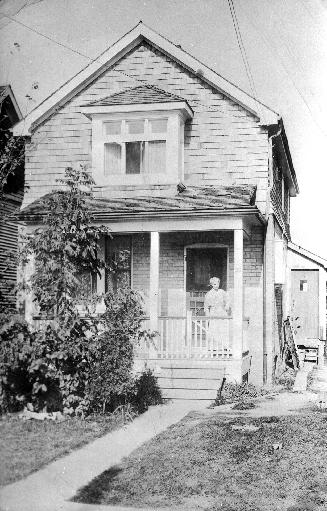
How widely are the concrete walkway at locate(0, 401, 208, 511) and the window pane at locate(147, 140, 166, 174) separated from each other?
A: 6732 mm

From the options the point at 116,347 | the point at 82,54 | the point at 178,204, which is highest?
the point at 82,54

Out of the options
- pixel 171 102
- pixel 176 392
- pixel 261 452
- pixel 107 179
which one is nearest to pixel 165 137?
pixel 171 102

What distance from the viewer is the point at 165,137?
14.1 meters

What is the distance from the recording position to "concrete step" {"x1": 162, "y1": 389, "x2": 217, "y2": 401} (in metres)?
11.0

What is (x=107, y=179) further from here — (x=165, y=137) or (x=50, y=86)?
(x=50, y=86)

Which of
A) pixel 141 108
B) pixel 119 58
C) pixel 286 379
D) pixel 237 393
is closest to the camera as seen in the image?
pixel 237 393

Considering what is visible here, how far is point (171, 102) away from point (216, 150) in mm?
1601

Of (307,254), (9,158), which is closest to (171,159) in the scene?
(9,158)

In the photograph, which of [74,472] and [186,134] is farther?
[186,134]

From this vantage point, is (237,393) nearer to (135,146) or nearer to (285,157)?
(135,146)

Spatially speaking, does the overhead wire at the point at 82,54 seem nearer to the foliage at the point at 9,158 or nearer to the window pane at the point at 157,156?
the window pane at the point at 157,156

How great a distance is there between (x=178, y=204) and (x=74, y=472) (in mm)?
7556

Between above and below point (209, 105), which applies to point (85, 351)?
below

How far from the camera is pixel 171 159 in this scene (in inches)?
547
